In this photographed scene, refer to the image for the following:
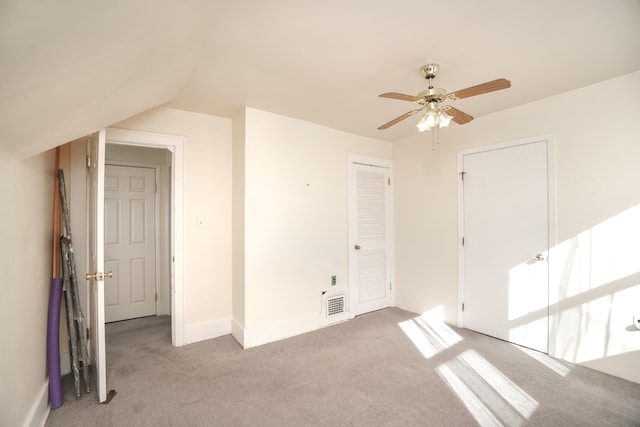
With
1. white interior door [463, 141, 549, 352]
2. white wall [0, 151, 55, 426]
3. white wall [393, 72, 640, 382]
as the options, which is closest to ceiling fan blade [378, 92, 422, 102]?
white wall [393, 72, 640, 382]

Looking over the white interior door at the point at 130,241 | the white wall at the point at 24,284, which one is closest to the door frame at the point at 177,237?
the white wall at the point at 24,284

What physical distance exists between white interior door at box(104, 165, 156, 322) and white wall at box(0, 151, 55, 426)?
146 cm

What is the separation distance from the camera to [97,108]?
159 centimetres

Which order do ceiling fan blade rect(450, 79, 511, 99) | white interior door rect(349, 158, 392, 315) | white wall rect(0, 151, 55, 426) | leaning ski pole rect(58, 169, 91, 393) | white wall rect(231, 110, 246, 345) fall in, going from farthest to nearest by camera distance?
1. white interior door rect(349, 158, 392, 315)
2. white wall rect(231, 110, 246, 345)
3. leaning ski pole rect(58, 169, 91, 393)
4. ceiling fan blade rect(450, 79, 511, 99)
5. white wall rect(0, 151, 55, 426)

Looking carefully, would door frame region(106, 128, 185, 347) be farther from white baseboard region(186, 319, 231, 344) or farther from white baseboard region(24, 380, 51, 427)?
white baseboard region(24, 380, 51, 427)

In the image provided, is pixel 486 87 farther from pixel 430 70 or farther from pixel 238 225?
pixel 238 225

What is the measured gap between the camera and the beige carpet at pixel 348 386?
5.88ft

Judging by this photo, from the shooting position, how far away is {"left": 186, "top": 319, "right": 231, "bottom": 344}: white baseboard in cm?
282

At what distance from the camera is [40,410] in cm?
171

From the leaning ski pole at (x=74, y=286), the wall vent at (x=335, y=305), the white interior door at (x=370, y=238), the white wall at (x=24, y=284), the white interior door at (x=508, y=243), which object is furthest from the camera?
the white interior door at (x=370, y=238)

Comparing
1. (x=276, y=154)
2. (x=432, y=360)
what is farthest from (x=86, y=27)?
(x=432, y=360)

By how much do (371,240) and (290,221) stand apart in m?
1.29

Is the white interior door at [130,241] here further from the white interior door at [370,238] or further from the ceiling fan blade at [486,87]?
the ceiling fan blade at [486,87]

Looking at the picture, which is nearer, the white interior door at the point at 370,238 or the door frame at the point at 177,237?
the door frame at the point at 177,237
